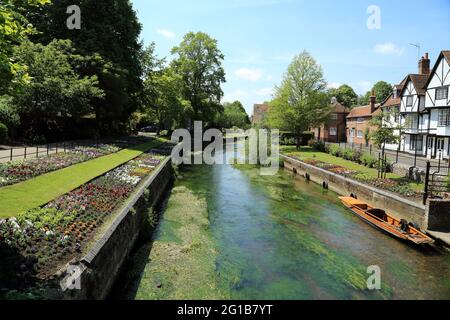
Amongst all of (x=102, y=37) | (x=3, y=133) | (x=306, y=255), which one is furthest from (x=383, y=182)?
(x=102, y=37)

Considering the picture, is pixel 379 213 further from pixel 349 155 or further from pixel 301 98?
pixel 301 98

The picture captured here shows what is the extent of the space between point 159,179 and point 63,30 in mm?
26648

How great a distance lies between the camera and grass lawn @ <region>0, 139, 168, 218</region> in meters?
12.2

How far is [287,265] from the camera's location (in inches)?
535

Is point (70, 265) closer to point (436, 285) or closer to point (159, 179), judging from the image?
point (436, 285)

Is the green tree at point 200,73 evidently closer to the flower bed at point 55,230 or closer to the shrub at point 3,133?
the shrub at point 3,133

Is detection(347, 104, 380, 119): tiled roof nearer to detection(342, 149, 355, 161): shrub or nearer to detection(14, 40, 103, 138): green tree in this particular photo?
detection(342, 149, 355, 161): shrub

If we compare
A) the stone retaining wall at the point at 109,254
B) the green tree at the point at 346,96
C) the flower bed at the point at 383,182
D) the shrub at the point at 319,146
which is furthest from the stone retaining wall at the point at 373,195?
the green tree at the point at 346,96

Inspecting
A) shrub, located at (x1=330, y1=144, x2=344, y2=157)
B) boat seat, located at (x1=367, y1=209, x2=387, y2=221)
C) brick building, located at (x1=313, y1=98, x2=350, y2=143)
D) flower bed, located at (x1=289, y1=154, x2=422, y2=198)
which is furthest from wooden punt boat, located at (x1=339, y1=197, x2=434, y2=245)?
brick building, located at (x1=313, y1=98, x2=350, y2=143)

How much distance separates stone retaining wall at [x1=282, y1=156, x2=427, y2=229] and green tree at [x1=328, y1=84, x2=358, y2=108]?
8654 centimetres

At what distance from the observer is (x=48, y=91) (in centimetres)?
3084

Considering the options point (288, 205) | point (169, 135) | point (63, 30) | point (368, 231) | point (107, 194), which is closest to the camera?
point (107, 194)
